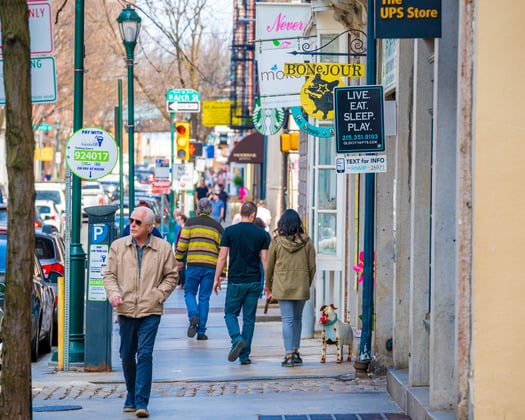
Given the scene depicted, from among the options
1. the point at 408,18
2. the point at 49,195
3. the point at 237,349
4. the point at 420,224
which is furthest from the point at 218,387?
the point at 49,195

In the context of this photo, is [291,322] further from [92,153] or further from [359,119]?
[92,153]

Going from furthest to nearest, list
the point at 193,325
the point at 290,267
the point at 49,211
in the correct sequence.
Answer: the point at 49,211 < the point at 193,325 < the point at 290,267

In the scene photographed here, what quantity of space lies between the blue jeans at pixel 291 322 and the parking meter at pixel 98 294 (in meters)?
1.94

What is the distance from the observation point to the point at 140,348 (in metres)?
9.38

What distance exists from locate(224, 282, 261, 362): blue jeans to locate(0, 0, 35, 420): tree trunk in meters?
6.05

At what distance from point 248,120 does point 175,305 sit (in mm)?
20186

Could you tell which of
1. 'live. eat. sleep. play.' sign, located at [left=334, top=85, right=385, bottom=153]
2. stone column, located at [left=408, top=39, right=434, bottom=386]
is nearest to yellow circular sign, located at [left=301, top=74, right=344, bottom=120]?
'live. eat. sleep. play.' sign, located at [left=334, top=85, right=385, bottom=153]

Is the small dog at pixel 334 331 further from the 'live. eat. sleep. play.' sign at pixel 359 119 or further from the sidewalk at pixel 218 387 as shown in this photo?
the 'live. eat. sleep. play.' sign at pixel 359 119

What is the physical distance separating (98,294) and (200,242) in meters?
3.15

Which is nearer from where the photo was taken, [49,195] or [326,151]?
[326,151]

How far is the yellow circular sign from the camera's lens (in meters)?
13.3

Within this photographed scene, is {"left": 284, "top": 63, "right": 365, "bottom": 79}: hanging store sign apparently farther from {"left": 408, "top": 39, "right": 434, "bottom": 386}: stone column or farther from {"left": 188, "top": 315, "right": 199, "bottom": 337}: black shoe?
{"left": 188, "top": 315, "right": 199, "bottom": 337}: black shoe

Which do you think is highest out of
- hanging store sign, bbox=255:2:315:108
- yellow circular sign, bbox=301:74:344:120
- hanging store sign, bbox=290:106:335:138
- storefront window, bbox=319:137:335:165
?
hanging store sign, bbox=255:2:315:108

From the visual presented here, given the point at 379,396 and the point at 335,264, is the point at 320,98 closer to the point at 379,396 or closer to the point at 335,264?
the point at 335,264
